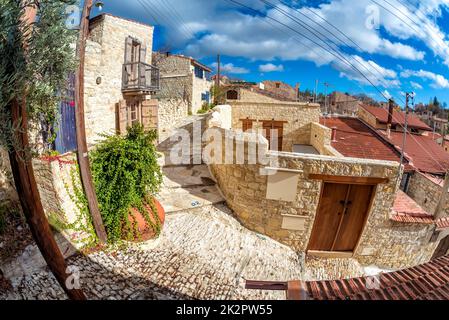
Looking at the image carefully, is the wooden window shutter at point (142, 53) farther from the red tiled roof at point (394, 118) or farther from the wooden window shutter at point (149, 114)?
the red tiled roof at point (394, 118)

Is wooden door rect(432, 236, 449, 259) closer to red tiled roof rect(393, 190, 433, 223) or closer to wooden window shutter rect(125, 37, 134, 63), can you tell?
red tiled roof rect(393, 190, 433, 223)

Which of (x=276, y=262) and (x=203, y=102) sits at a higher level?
(x=203, y=102)

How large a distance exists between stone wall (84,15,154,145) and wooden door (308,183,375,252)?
772 cm

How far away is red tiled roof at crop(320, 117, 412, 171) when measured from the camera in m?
11.9

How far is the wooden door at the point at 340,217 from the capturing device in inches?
239

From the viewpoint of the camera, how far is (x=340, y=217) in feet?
20.7

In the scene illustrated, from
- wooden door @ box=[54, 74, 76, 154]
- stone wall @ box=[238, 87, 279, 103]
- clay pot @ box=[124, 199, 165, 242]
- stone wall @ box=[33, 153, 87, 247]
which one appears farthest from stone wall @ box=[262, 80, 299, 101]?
stone wall @ box=[33, 153, 87, 247]

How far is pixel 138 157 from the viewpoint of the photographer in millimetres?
5117

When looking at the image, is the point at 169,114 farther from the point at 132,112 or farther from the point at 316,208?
the point at 316,208

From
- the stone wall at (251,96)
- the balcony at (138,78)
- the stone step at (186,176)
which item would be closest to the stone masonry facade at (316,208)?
the stone step at (186,176)
